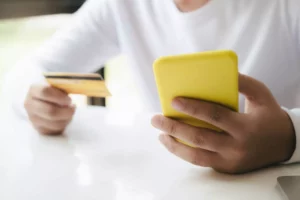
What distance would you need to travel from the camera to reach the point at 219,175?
1.82 ft

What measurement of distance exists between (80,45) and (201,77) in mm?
539

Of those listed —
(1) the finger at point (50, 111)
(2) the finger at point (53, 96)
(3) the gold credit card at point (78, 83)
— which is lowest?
(1) the finger at point (50, 111)

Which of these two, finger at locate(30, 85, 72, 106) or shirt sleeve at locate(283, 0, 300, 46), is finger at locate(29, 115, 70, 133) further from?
shirt sleeve at locate(283, 0, 300, 46)

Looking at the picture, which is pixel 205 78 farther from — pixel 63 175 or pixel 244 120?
pixel 63 175

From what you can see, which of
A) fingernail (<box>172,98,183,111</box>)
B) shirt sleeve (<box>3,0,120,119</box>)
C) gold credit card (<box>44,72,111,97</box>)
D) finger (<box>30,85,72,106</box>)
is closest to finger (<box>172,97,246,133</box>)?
fingernail (<box>172,98,183,111</box>)

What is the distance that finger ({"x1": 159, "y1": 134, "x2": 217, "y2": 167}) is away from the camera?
555 mm

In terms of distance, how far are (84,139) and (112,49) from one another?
1.18ft

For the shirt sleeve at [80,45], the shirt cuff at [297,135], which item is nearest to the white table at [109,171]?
the shirt cuff at [297,135]

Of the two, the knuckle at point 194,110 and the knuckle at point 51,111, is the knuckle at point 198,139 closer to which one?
the knuckle at point 194,110

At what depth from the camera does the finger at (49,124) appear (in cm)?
74

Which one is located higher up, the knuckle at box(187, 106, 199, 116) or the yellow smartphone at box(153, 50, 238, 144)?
the yellow smartphone at box(153, 50, 238, 144)

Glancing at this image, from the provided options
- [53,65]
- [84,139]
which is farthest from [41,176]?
[53,65]

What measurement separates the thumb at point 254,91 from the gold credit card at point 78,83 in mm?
219

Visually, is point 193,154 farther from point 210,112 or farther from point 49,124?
point 49,124
